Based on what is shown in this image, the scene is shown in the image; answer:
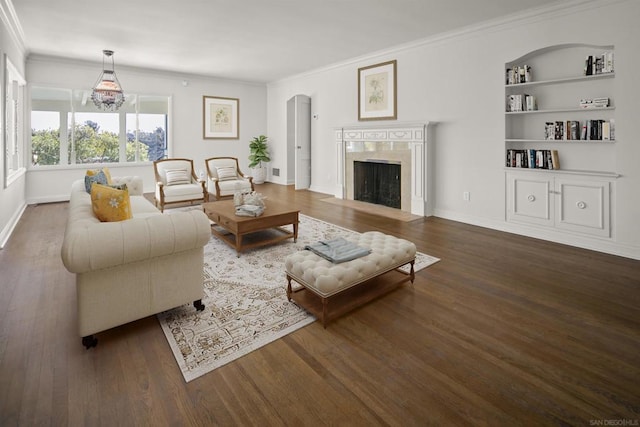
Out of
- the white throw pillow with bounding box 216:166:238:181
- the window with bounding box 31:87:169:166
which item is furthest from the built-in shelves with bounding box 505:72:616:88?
the window with bounding box 31:87:169:166

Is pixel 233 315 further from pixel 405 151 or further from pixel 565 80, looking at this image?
pixel 565 80

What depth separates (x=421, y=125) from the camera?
568cm

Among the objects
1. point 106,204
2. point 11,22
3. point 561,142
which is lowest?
point 106,204

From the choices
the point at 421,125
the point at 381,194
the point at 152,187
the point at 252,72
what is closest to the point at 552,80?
the point at 421,125

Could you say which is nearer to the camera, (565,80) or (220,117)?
(565,80)

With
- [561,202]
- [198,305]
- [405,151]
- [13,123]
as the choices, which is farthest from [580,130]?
[13,123]

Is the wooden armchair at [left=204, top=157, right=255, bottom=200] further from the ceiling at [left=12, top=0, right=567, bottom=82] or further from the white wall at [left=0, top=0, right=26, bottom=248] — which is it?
the white wall at [left=0, top=0, right=26, bottom=248]

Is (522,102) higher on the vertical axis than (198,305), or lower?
higher

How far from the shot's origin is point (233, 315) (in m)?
2.63

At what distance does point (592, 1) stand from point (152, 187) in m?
8.53

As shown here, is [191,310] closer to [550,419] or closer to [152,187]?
[550,419]

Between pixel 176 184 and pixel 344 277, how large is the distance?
494 centimetres

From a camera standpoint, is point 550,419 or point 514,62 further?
point 514,62

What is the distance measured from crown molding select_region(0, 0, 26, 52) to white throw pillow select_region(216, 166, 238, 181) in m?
3.54
